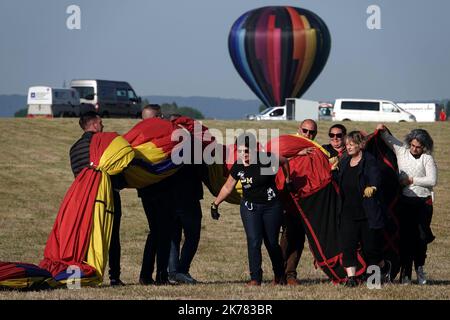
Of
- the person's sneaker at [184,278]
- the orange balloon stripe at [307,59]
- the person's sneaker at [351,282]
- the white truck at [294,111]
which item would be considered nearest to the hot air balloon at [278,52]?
the orange balloon stripe at [307,59]

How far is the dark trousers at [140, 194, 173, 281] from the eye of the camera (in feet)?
42.5

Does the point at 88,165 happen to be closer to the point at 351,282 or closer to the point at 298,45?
the point at 351,282

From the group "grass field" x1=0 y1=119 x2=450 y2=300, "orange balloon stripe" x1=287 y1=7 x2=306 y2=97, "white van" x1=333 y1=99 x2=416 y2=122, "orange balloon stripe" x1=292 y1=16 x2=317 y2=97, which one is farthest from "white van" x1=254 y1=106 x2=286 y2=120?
"grass field" x1=0 y1=119 x2=450 y2=300

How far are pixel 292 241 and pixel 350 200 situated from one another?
3.87 feet

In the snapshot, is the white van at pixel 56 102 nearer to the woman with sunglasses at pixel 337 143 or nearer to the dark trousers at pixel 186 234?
the dark trousers at pixel 186 234

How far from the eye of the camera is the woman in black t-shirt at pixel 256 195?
1238cm

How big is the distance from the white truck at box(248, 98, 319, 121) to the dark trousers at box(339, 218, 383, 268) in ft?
158

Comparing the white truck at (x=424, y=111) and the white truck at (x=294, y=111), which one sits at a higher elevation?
the white truck at (x=294, y=111)

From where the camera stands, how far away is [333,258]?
12.8 metres

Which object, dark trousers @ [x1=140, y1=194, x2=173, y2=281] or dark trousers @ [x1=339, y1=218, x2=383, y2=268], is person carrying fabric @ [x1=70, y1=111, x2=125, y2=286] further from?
dark trousers @ [x1=339, y1=218, x2=383, y2=268]

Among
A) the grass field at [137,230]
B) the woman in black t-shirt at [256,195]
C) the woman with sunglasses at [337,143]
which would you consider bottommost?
the grass field at [137,230]

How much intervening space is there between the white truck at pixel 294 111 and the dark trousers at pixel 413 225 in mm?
47165

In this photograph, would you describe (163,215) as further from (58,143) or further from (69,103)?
(69,103)
